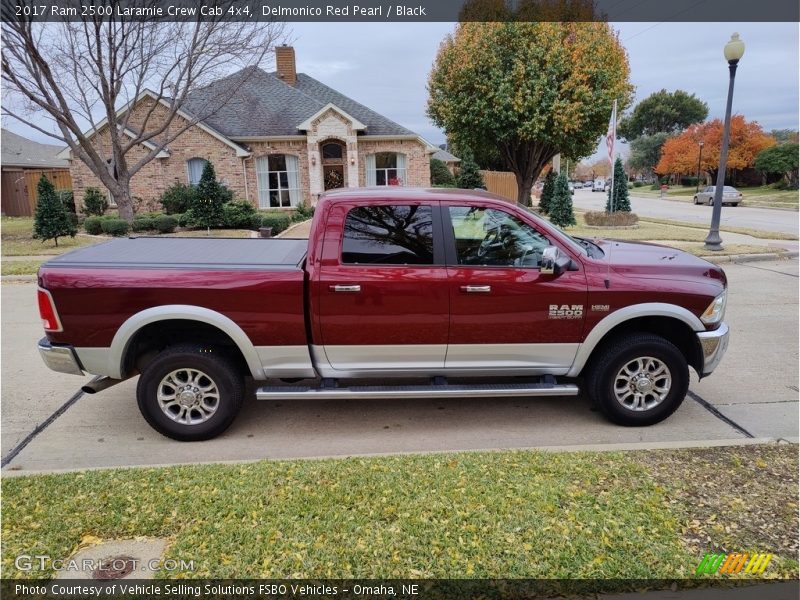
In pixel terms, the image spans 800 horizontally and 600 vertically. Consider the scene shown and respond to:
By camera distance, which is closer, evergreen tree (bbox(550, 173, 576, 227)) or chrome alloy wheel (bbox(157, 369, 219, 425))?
chrome alloy wheel (bbox(157, 369, 219, 425))

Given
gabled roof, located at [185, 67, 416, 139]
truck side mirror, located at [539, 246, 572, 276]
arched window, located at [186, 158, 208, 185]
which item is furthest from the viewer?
gabled roof, located at [185, 67, 416, 139]

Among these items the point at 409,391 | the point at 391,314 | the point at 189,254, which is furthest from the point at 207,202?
the point at 409,391

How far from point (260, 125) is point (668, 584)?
24.4m

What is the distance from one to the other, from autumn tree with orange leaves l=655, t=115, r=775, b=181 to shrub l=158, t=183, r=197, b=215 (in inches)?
1753

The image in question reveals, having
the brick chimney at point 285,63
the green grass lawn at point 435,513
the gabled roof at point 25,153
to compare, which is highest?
the brick chimney at point 285,63

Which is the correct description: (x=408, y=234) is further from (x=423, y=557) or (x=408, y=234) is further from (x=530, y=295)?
(x=423, y=557)

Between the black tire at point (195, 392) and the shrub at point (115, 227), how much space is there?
16126 millimetres

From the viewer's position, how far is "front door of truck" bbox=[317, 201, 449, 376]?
4.14 metres

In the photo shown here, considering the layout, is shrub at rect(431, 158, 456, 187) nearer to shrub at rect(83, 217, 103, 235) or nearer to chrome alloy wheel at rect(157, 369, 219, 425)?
shrub at rect(83, 217, 103, 235)

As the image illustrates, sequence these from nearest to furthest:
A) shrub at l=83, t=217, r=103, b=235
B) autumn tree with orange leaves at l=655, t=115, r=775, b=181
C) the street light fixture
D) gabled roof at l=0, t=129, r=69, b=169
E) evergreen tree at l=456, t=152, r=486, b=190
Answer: the street light fixture
shrub at l=83, t=217, r=103, b=235
evergreen tree at l=456, t=152, r=486, b=190
gabled roof at l=0, t=129, r=69, b=169
autumn tree with orange leaves at l=655, t=115, r=775, b=181

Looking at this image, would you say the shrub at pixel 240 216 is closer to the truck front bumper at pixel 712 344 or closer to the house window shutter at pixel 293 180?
the house window shutter at pixel 293 180

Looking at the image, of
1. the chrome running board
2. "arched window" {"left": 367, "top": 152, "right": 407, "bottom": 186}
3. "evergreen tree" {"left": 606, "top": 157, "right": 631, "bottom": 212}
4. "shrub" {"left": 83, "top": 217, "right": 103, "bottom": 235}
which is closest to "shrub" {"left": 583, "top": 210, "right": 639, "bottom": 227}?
"evergreen tree" {"left": 606, "top": 157, "right": 631, "bottom": 212}

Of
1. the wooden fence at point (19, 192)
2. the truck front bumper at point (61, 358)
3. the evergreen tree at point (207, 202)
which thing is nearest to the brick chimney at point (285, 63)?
the evergreen tree at point (207, 202)

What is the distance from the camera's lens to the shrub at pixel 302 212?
22516mm
